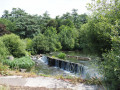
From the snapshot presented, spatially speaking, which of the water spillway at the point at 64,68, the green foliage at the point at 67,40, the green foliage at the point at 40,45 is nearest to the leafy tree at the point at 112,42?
the water spillway at the point at 64,68

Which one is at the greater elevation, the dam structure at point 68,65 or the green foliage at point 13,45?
the green foliage at point 13,45

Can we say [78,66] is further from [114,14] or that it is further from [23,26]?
[23,26]

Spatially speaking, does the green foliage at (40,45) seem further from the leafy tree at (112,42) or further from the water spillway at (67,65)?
the leafy tree at (112,42)

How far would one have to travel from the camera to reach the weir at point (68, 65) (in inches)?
472

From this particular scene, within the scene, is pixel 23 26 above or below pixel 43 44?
above

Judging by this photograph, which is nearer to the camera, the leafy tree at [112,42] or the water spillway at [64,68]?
the leafy tree at [112,42]

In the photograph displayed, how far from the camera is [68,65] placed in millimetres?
13523

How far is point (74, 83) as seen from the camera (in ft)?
16.0

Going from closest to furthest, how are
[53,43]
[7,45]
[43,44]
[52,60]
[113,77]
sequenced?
[113,77]
[7,45]
[52,60]
[43,44]
[53,43]

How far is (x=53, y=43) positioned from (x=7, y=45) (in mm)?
14769

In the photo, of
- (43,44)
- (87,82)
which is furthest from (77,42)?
(87,82)

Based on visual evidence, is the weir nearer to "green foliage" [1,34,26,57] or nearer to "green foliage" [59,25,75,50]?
"green foliage" [1,34,26,57]

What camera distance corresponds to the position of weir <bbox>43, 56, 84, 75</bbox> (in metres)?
→ 12.0

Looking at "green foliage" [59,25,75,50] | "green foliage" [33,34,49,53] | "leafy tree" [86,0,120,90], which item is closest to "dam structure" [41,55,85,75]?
"leafy tree" [86,0,120,90]
